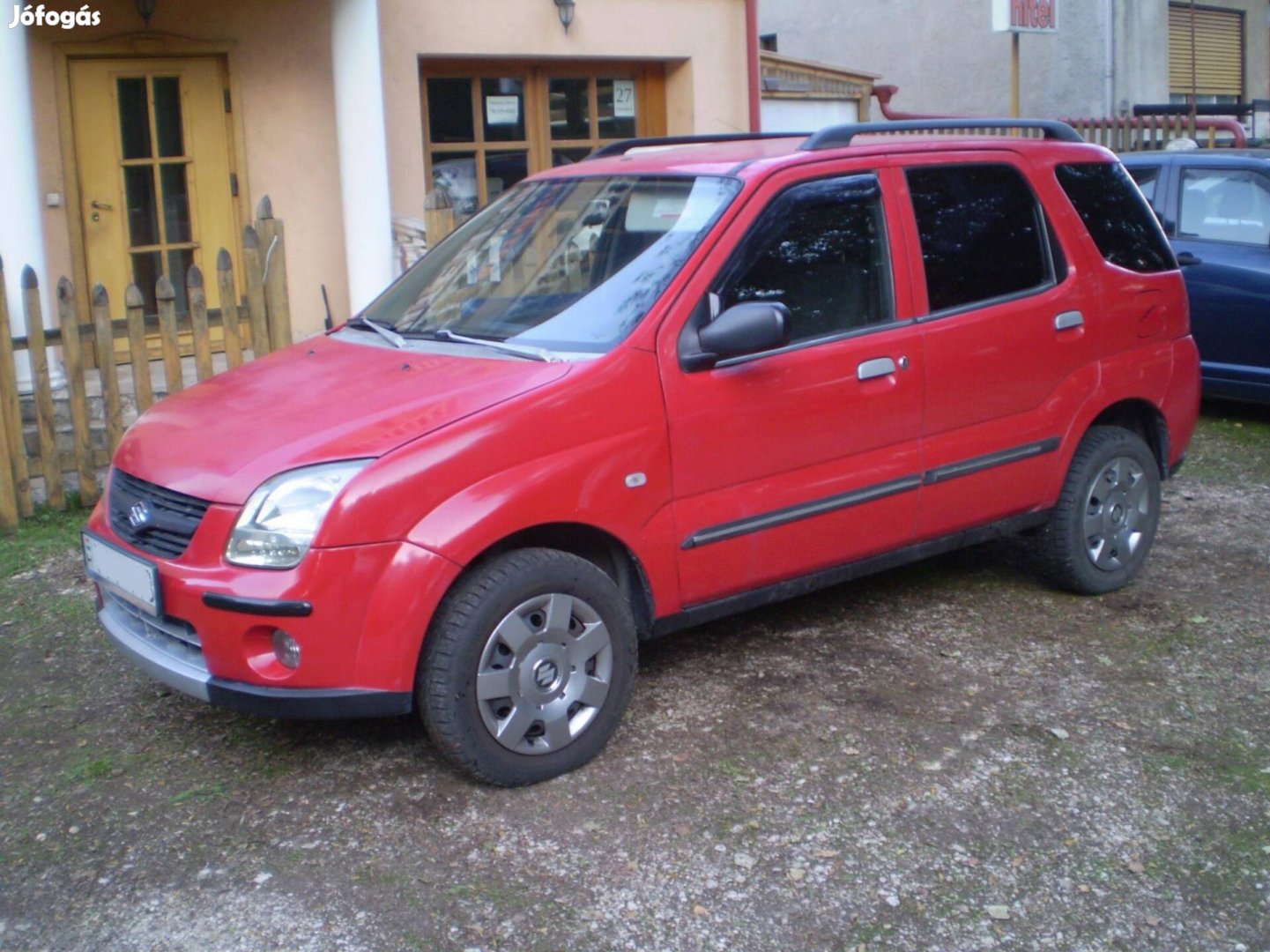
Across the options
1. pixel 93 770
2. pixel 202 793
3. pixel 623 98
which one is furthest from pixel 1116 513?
pixel 623 98

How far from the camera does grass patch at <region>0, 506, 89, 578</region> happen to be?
663 cm

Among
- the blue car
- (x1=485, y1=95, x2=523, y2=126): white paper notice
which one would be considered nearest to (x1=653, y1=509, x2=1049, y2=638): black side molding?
the blue car

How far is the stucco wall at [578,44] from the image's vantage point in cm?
1095

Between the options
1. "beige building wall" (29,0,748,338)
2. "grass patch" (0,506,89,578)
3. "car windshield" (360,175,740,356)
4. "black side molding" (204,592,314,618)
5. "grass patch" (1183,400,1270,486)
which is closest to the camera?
"black side molding" (204,592,314,618)

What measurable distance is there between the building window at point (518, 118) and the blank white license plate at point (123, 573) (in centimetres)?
739

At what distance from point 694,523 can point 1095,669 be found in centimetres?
168

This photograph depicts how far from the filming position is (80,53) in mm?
9953

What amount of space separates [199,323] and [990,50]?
14323mm

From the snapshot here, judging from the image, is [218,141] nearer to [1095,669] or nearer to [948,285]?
Answer: [948,285]

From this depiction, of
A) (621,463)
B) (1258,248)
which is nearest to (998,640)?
(621,463)

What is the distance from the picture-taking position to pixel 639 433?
4.40 m

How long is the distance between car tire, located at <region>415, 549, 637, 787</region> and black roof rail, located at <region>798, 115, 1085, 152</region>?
6.00 feet

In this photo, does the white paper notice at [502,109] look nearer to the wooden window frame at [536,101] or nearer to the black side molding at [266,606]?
the wooden window frame at [536,101]

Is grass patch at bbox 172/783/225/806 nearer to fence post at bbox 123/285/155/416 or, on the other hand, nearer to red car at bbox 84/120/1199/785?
red car at bbox 84/120/1199/785
